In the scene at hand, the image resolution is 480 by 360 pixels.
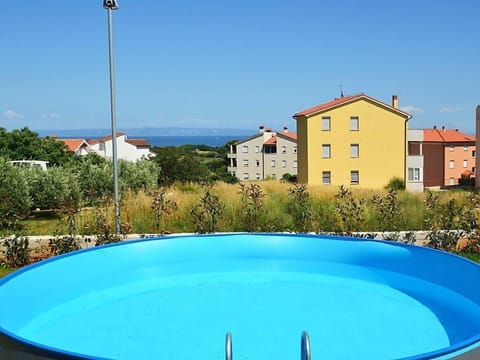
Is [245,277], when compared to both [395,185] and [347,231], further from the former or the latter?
[395,185]

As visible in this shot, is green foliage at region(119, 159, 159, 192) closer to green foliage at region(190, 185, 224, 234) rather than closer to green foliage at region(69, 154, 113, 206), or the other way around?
green foliage at region(69, 154, 113, 206)

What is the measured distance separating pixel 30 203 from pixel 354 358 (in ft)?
32.5

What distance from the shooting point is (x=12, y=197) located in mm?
11750

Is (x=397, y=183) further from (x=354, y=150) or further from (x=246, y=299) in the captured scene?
(x=246, y=299)

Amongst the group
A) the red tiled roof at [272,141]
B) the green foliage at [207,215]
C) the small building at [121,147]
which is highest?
the red tiled roof at [272,141]

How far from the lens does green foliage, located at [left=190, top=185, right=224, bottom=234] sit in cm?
1066

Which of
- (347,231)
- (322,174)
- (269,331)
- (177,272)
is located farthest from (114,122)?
(322,174)

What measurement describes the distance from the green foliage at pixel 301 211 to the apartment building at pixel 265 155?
60878 millimetres

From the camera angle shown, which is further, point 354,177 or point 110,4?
point 354,177

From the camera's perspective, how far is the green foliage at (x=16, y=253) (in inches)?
352

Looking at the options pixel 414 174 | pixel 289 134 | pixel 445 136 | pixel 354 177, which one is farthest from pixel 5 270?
pixel 289 134

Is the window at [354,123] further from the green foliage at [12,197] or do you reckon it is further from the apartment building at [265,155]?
the green foliage at [12,197]

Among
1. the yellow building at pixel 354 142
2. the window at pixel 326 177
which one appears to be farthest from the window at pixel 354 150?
the window at pixel 326 177

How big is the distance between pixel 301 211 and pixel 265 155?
66298 millimetres
